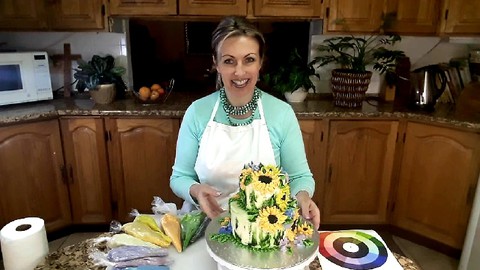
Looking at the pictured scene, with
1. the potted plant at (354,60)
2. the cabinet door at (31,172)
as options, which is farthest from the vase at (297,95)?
the cabinet door at (31,172)

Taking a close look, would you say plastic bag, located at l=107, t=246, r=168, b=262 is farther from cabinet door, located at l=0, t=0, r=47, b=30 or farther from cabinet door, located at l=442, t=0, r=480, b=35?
cabinet door, located at l=442, t=0, r=480, b=35

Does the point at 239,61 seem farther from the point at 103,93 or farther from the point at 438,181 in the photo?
the point at 438,181

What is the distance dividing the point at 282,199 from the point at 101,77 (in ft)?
6.34

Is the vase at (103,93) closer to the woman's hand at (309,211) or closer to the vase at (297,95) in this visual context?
the vase at (297,95)

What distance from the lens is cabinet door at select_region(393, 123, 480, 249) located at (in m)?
2.09

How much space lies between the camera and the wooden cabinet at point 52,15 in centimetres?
222

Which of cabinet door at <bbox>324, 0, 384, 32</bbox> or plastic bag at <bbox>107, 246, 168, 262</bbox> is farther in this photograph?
cabinet door at <bbox>324, 0, 384, 32</bbox>

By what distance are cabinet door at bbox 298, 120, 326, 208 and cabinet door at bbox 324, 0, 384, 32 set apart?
0.60 meters

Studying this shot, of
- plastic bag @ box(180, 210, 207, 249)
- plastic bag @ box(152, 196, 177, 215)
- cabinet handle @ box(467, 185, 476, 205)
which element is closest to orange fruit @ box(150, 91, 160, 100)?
plastic bag @ box(152, 196, 177, 215)

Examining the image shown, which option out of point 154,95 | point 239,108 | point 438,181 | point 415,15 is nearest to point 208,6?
point 154,95

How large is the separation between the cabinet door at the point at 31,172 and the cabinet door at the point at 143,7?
775 mm

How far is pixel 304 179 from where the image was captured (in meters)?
1.19

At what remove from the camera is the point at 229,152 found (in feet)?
4.21

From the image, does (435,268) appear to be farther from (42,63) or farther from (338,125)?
(42,63)
